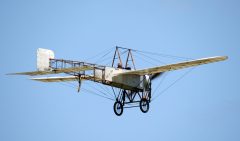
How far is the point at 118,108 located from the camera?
49.0 metres

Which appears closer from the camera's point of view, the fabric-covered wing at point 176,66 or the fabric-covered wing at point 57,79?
the fabric-covered wing at point 176,66

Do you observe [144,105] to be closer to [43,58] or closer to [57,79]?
[43,58]

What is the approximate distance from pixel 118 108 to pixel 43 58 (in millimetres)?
5985

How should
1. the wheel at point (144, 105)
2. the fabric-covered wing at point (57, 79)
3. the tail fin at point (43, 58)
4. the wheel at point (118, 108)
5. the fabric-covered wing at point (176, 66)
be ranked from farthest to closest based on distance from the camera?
1. the fabric-covered wing at point (57, 79)
2. the wheel at point (144, 105)
3. the wheel at point (118, 108)
4. the tail fin at point (43, 58)
5. the fabric-covered wing at point (176, 66)

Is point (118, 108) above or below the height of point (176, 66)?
below

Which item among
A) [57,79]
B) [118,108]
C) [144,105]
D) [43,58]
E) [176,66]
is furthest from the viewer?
[57,79]

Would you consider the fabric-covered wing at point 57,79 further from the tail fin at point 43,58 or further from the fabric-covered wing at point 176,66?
the fabric-covered wing at point 176,66

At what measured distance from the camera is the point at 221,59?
46.3 meters

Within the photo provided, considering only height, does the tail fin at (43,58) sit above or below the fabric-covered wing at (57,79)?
above

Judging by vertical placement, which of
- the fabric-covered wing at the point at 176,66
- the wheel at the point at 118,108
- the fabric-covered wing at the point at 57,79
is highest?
the fabric-covered wing at the point at 176,66

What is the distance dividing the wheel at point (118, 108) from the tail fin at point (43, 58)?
5.24 m

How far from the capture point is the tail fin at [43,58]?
47094 mm

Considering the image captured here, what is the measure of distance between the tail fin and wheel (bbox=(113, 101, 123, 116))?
5.24 metres

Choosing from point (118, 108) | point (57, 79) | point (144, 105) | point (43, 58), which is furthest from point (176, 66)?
point (57, 79)
